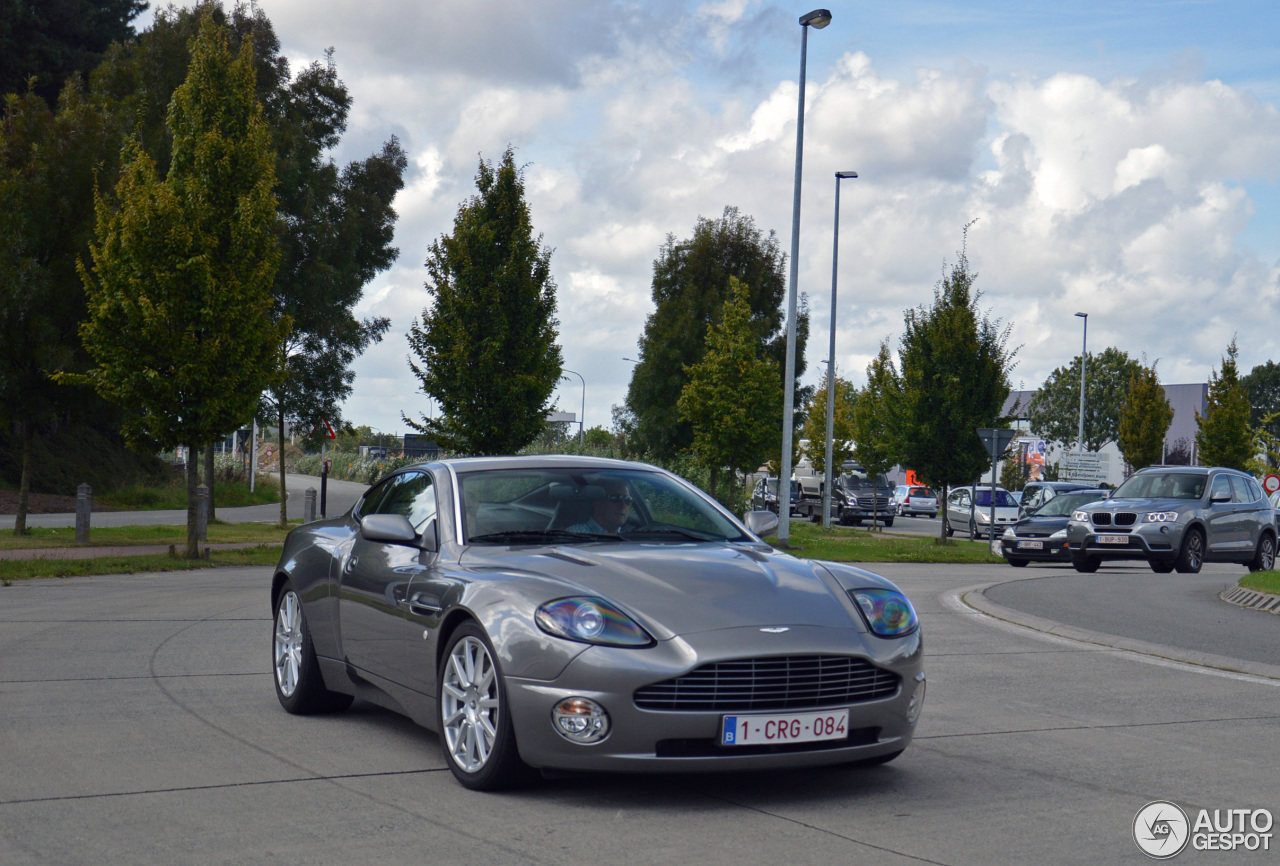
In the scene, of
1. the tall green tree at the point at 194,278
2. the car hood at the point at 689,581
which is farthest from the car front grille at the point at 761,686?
the tall green tree at the point at 194,278

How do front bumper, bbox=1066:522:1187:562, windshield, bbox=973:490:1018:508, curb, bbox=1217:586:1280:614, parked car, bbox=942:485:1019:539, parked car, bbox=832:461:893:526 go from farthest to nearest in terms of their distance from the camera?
parked car, bbox=832:461:893:526, windshield, bbox=973:490:1018:508, parked car, bbox=942:485:1019:539, front bumper, bbox=1066:522:1187:562, curb, bbox=1217:586:1280:614

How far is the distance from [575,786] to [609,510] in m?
1.37

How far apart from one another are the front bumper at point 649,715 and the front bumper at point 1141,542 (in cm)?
1719

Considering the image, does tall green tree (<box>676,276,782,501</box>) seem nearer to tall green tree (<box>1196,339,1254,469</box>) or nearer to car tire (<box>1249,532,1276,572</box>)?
car tire (<box>1249,532,1276,572</box>)

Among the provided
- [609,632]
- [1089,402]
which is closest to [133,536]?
[609,632]

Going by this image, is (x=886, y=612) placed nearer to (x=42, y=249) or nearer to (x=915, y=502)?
(x=42, y=249)

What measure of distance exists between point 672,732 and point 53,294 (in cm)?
2198

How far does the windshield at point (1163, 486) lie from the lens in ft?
70.3

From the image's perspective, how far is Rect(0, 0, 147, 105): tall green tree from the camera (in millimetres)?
43312

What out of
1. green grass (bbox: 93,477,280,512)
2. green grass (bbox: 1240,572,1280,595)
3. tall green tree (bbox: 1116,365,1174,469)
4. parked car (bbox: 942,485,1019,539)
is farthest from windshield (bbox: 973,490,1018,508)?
green grass (bbox: 1240,572,1280,595)

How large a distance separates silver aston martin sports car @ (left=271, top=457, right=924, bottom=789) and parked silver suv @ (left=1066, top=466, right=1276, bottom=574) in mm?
15992

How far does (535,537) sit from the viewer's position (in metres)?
5.94

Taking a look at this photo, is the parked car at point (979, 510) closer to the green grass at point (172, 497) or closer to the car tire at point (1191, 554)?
the car tire at point (1191, 554)

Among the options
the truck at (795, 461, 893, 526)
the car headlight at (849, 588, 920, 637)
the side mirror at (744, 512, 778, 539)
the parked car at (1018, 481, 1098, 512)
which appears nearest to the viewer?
the car headlight at (849, 588, 920, 637)
